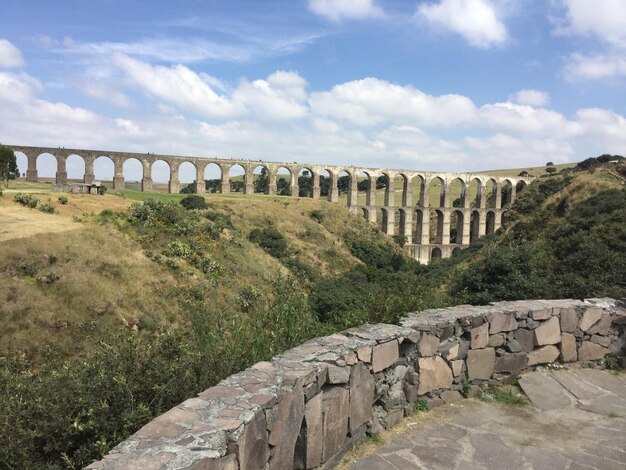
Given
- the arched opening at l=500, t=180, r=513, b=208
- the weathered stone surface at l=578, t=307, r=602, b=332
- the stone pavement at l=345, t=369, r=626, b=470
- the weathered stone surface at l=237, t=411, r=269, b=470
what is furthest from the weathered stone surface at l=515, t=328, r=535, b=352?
the arched opening at l=500, t=180, r=513, b=208

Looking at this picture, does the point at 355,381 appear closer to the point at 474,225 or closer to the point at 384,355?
the point at 384,355

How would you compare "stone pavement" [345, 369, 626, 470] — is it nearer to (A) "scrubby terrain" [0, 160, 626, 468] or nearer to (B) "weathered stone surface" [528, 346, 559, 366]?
(B) "weathered stone surface" [528, 346, 559, 366]

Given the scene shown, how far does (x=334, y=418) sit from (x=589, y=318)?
13.5ft

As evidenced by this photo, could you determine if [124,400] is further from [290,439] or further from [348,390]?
[348,390]

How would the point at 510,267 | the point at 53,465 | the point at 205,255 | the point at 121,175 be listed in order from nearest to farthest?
the point at 53,465 < the point at 510,267 < the point at 205,255 < the point at 121,175

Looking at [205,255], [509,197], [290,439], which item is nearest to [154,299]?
[205,255]

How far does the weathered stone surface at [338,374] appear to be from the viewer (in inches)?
141

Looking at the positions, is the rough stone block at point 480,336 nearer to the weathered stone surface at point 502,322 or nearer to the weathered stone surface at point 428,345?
the weathered stone surface at point 502,322

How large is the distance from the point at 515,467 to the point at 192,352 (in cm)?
289

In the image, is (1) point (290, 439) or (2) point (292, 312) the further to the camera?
(2) point (292, 312)

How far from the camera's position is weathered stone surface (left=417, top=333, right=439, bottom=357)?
4.60 meters

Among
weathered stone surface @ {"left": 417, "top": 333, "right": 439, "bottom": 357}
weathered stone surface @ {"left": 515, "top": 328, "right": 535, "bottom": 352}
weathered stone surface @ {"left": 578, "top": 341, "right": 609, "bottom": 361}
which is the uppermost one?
weathered stone surface @ {"left": 417, "top": 333, "right": 439, "bottom": 357}

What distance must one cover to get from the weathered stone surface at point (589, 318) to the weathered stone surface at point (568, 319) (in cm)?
10

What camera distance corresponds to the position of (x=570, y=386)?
5.27 metres
